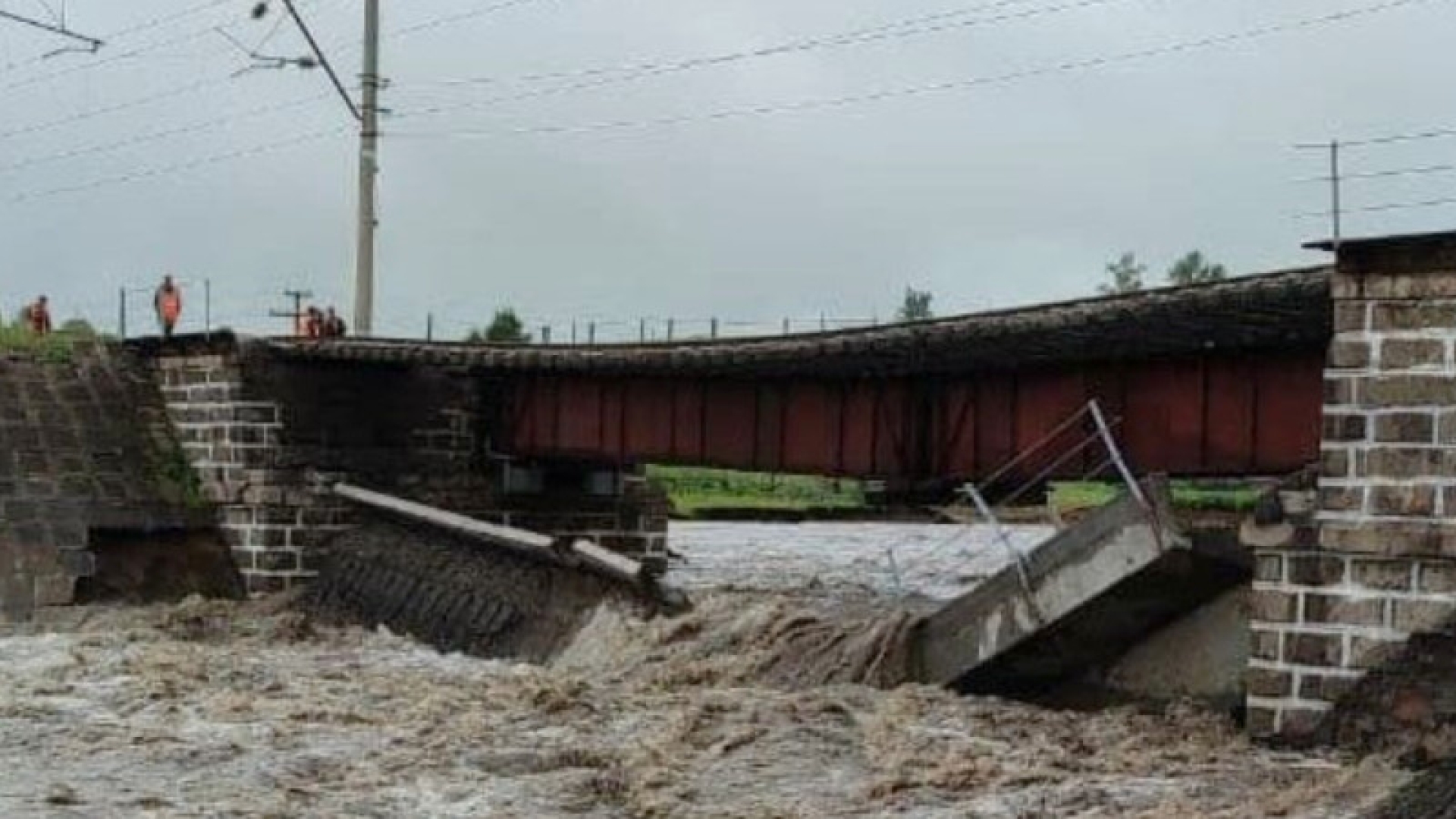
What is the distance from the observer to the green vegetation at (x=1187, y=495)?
60.8 ft

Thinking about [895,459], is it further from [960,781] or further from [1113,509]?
[960,781]

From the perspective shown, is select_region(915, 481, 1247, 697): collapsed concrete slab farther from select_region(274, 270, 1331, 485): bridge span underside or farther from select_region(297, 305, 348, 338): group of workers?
select_region(297, 305, 348, 338): group of workers

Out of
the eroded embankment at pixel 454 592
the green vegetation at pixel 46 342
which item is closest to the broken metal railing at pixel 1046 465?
the eroded embankment at pixel 454 592

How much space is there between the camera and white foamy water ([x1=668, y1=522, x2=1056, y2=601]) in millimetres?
26875

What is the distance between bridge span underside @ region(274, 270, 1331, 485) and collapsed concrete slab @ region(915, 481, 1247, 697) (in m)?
1.30

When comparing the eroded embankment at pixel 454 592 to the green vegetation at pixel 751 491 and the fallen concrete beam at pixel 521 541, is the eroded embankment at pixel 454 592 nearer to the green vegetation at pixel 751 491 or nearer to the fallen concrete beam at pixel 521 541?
the fallen concrete beam at pixel 521 541

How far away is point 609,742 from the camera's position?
42.9 feet

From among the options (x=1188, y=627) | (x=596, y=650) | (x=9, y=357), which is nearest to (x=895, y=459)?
(x=596, y=650)

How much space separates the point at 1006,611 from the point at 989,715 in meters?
0.83

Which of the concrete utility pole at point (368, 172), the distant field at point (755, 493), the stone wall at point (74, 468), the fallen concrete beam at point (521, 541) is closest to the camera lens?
the fallen concrete beam at point (521, 541)

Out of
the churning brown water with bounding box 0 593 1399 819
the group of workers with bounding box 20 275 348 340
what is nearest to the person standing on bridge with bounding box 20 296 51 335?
the group of workers with bounding box 20 275 348 340

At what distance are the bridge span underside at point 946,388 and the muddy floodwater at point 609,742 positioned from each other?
1.88m

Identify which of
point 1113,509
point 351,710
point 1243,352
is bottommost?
point 351,710

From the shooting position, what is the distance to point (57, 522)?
2116cm
